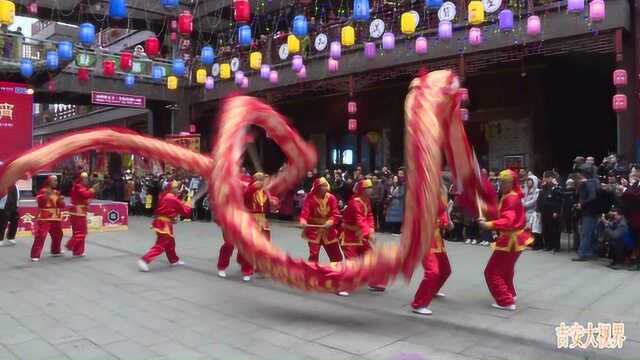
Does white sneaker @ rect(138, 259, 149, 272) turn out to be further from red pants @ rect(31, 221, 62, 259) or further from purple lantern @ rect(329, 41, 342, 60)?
purple lantern @ rect(329, 41, 342, 60)

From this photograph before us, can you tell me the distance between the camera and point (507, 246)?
612 cm

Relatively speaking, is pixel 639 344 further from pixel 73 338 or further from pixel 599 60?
pixel 599 60

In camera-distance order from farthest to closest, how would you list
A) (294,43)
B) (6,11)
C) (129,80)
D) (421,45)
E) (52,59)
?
(129,80)
(52,59)
(294,43)
(421,45)
(6,11)

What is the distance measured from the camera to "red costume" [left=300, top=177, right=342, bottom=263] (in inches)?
289

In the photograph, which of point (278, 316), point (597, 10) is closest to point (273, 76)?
point (597, 10)

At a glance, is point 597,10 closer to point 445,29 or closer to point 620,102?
point 620,102

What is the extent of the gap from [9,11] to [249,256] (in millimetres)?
9953

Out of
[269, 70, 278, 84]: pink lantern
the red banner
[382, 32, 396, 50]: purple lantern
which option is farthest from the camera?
[269, 70, 278, 84]: pink lantern

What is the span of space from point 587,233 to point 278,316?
572 cm

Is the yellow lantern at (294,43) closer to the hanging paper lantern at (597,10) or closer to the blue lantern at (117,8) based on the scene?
the blue lantern at (117,8)

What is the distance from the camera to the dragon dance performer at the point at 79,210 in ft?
32.7

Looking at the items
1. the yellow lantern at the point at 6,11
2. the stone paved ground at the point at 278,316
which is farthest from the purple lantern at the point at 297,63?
the stone paved ground at the point at 278,316

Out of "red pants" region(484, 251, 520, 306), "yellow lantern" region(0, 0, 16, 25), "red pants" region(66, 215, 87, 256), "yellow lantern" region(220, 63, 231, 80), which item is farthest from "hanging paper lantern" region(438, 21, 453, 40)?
"yellow lantern" region(0, 0, 16, 25)

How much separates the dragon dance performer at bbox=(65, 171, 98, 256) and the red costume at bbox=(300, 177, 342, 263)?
4694mm
